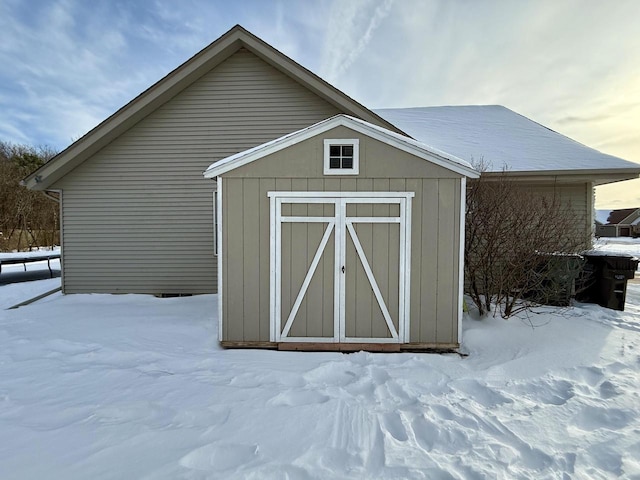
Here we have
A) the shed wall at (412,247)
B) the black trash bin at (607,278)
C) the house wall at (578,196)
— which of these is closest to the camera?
the shed wall at (412,247)

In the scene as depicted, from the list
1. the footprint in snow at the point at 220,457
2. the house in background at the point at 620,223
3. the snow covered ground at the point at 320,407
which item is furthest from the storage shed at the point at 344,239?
the house in background at the point at 620,223

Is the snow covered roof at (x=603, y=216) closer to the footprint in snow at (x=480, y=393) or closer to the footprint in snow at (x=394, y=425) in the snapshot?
the footprint in snow at (x=480, y=393)

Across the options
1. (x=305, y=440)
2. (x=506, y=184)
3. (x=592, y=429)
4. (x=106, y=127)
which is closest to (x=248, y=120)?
(x=106, y=127)

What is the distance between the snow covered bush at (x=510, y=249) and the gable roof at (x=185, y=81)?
8.25 ft

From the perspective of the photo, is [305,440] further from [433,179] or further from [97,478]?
[433,179]

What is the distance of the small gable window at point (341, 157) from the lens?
3.87m

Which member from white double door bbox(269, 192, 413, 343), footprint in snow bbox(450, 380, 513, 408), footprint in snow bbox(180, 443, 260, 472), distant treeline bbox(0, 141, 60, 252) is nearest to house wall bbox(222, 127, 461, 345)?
white double door bbox(269, 192, 413, 343)

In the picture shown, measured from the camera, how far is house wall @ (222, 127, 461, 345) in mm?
3871

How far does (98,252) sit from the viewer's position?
6906 mm

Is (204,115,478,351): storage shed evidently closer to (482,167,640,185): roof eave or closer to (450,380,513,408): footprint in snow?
(450,380,513,408): footprint in snow

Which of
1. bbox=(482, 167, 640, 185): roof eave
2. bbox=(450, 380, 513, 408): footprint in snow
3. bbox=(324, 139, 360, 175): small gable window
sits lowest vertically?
bbox=(450, 380, 513, 408): footprint in snow

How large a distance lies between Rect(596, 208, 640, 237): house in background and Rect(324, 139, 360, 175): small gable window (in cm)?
4824

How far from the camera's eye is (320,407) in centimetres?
264

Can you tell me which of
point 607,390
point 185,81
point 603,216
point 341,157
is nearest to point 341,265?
point 341,157
